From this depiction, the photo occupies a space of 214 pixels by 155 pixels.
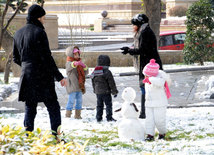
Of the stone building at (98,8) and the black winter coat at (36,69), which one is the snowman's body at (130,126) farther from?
the stone building at (98,8)

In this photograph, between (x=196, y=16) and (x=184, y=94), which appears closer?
(x=184, y=94)

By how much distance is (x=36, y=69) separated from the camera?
249 inches

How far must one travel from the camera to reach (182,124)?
8156 mm

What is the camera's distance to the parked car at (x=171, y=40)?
77.5 ft

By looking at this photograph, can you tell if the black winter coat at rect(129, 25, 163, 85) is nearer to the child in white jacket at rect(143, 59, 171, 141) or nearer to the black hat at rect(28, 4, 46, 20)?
the child in white jacket at rect(143, 59, 171, 141)

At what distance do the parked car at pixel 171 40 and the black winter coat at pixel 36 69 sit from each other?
57.1ft

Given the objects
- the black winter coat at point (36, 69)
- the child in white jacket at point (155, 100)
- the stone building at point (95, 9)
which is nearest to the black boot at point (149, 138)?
the child in white jacket at point (155, 100)

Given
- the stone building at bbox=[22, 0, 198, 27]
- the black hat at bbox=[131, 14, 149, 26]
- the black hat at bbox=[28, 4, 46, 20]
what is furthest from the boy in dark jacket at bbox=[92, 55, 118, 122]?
the stone building at bbox=[22, 0, 198, 27]

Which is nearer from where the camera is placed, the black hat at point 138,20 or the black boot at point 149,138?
the black boot at point 149,138

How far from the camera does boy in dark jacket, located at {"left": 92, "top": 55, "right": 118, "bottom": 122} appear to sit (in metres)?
8.63

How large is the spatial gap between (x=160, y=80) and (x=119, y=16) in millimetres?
40769

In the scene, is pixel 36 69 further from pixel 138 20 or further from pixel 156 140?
pixel 138 20

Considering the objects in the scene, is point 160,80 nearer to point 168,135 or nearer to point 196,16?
point 168,135

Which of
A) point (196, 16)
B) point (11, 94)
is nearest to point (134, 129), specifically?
point (11, 94)
